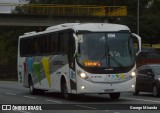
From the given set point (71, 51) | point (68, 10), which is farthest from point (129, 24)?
point (71, 51)

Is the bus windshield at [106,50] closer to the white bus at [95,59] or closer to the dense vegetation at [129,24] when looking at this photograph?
the white bus at [95,59]

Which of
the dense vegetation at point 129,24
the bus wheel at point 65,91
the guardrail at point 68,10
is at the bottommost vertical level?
the dense vegetation at point 129,24

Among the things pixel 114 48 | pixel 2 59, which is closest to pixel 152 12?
pixel 2 59

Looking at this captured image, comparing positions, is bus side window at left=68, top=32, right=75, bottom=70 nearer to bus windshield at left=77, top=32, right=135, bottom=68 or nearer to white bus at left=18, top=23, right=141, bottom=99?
white bus at left=18, top=23, right=141, bottom=99

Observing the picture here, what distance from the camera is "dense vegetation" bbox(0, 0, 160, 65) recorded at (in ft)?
297

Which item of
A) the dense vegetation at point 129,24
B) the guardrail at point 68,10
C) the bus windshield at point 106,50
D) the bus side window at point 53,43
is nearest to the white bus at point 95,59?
the bus windshield at point 106,50

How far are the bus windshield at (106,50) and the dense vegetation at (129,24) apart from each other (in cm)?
5655

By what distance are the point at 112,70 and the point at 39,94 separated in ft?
29.5

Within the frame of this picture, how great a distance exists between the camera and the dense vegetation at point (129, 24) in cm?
9043

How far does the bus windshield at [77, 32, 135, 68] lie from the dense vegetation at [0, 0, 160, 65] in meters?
56.5

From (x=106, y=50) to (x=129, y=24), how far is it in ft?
214

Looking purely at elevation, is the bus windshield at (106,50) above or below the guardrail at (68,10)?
above

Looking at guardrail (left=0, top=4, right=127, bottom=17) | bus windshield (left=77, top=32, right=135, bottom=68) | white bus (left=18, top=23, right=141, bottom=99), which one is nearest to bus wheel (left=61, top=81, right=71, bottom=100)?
white bus (left=18, top=23, right=141, bottom=99)

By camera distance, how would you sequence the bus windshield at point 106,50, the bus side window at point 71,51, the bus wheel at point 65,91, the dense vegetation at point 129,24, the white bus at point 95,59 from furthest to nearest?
1. the dense vegetation at point 129,24
2. the bus wheel at point 65,91
3. the bus side window at point 71,51
4. the bus windshield at point 106,50
5. the white bus at point 95,59
